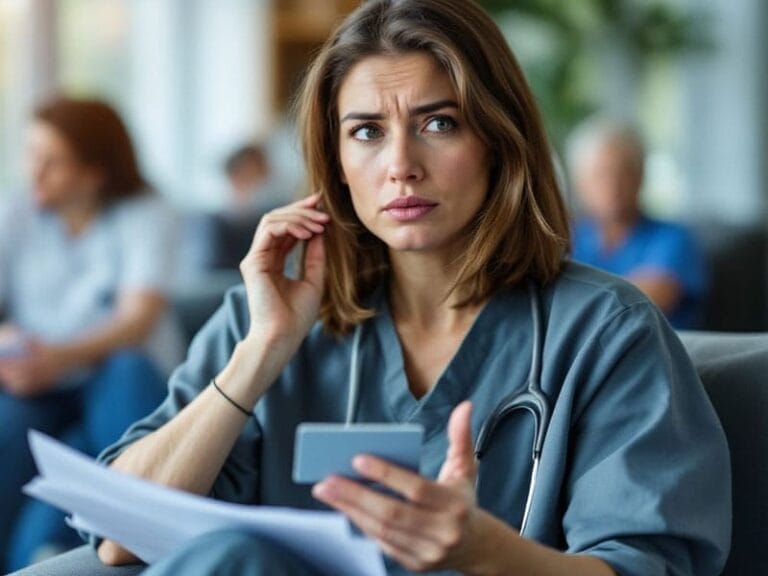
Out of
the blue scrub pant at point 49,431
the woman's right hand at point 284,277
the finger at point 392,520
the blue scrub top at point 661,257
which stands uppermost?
the woman's right hand at point 284,277

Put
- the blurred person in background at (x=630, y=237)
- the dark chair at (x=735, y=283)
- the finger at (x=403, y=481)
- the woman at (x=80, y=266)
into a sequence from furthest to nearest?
the dark chair at (x=735, y=283)
the blurred person in background at (x=630, y=237)
the woman at (x=80, y=266)
the finger at (x=403, y=481)

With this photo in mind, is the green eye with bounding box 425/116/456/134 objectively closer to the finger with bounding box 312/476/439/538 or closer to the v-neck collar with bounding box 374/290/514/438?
the v-neck collar with bounding box 374/290/514/438

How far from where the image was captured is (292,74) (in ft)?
20.5

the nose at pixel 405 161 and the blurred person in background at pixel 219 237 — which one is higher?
the nose at pixel 405 161

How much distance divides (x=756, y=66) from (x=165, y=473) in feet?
19.2

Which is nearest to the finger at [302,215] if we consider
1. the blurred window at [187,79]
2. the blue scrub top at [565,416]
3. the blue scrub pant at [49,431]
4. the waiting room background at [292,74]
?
the blue scrub top at [565,416]

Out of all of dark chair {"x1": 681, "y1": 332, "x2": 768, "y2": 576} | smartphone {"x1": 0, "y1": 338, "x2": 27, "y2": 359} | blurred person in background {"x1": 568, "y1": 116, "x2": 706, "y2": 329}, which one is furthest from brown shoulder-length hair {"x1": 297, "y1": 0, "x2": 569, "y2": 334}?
blurred person in background {"x1": 568, "y1": 116, "x2": 706, "y2": 329}

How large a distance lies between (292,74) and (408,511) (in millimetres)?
5293

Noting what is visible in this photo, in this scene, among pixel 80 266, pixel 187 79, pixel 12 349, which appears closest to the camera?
pixel 12 349

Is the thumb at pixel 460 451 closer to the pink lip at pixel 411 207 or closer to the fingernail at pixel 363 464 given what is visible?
the fingernail at pixel 363 464

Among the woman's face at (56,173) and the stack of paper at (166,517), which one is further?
the woman's face at (56,173)

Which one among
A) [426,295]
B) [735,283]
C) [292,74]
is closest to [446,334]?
[426,295]

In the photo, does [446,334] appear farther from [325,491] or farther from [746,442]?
[325,491]

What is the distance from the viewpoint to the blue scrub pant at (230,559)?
118cm
